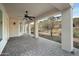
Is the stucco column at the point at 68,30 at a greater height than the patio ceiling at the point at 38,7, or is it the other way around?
the patio ceiling at the point at 38,7

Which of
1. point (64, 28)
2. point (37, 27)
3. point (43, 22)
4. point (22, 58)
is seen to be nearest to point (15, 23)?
point (37, 27)

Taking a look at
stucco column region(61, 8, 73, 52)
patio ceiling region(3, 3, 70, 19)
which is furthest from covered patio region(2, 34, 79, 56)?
patio ceiling region(3, 3, 70, 19)

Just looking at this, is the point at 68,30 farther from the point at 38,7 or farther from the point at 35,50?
the point at 38,7

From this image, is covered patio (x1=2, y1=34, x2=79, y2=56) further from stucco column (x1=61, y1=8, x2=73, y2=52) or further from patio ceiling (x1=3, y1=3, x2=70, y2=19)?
patio ceiling (x1=3, y1=3, x2=70, y2=19)

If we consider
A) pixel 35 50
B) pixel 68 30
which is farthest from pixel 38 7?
pixel 35 50

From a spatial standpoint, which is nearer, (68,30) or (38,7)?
(68,30)

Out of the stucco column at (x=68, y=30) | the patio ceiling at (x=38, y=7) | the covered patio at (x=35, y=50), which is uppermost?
the patio ceiling at (x=38, y=7)

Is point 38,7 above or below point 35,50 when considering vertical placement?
above

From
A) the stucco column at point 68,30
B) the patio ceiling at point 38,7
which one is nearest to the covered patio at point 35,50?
the stucco column at point 68,30

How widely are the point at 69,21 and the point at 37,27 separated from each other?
22.1 ft

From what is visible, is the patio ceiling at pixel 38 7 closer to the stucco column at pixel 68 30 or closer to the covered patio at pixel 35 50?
the stucco column at pixel 68 30

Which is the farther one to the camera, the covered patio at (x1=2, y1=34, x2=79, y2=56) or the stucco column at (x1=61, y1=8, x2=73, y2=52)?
the stucco column at (x1=61, y1=8, x2=73, y2=52)

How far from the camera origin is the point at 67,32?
534cm

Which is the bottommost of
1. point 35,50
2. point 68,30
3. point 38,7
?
point 35,50
